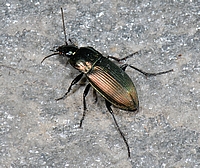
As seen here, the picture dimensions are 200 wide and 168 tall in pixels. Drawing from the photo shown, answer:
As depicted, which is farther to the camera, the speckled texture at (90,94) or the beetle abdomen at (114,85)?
the speckled texture at (90,94)

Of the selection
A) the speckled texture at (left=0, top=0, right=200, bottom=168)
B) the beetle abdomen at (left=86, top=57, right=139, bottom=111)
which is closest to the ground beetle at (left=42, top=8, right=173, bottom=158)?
the beetle abdomen at (left=86, top=57, right=139, bottom=111)

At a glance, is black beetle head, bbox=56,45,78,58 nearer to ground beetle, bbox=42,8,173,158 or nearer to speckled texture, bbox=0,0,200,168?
ground beetle, bbox=42,8,173,158

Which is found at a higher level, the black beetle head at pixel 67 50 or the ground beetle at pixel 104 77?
the black beetle head at pixel 67 50

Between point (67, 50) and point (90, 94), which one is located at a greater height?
point (67, 50)

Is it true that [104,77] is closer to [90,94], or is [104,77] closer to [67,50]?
[90,94]

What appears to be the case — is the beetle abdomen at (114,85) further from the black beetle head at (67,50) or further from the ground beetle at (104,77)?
the black beetle head at (67,50)

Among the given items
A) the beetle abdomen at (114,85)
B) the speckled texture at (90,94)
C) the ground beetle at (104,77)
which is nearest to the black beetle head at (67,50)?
the ground beetle at (104,77)

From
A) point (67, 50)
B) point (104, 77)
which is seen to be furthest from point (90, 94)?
point (67, 50)

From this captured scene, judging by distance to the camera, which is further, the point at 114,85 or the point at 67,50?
the point at 67,50
